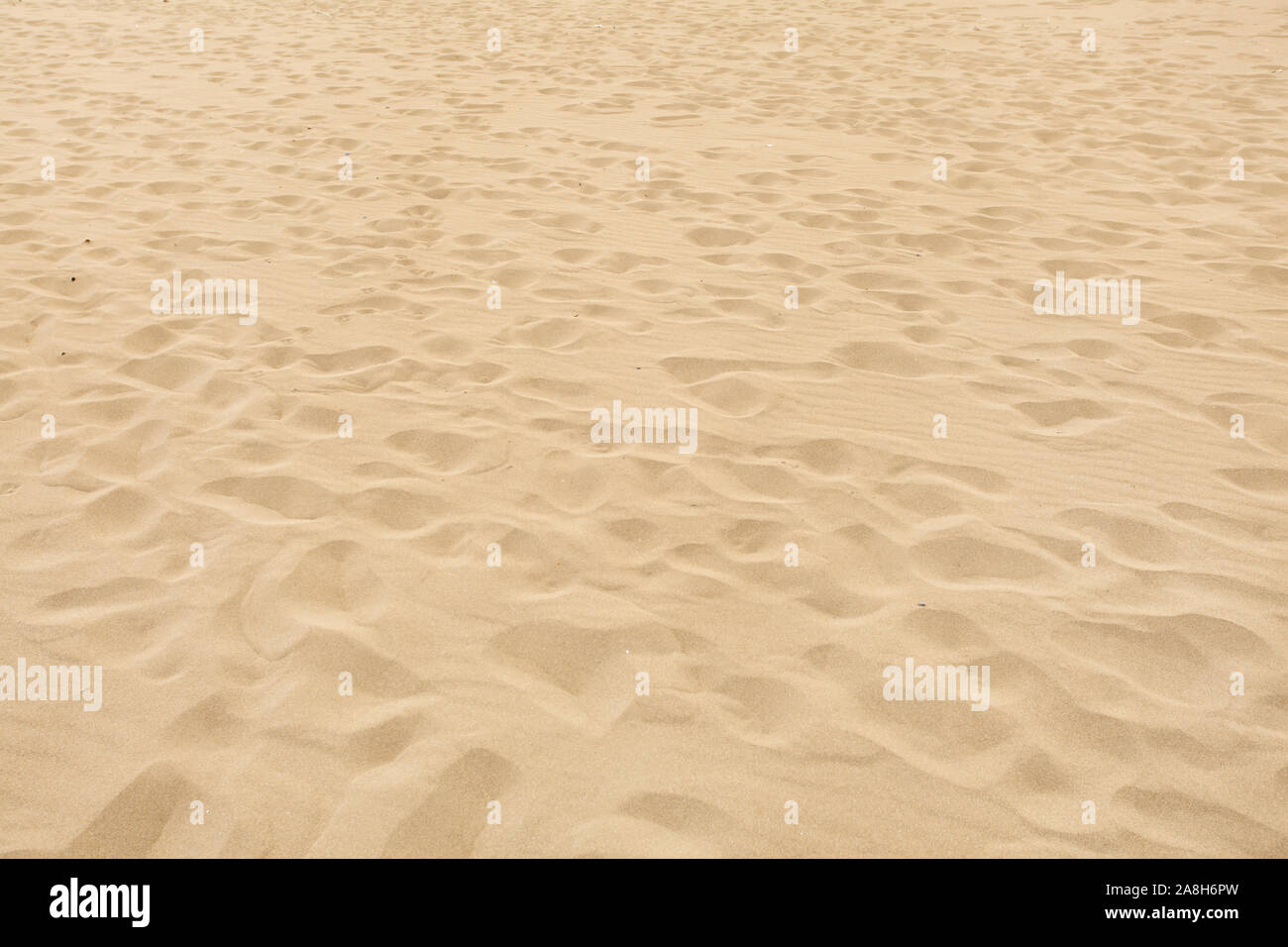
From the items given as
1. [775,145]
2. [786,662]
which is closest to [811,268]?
[775,145]

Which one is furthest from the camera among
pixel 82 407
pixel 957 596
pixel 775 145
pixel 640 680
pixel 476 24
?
pixel 476 24

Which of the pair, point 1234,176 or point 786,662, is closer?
point 786,662

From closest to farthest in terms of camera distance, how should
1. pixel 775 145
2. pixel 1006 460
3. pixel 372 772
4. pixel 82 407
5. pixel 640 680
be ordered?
pixel 372 772
pixel 640 680
pixel 1006 460
pixel 82 407
pixel 775 145

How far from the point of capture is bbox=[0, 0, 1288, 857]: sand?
2100mm

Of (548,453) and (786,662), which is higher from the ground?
(548,453)

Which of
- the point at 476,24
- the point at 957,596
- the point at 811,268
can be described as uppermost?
the point at 476,24

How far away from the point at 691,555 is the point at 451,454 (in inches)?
39.3

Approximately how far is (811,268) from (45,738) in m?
3.70

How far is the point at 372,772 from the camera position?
213cm

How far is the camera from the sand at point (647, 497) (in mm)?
2100

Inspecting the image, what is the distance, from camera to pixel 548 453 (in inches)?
128

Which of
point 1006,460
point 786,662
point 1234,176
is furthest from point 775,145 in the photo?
point 786,662

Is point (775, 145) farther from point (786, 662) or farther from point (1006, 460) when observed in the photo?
point (786, 662)

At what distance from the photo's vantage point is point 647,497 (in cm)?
304
